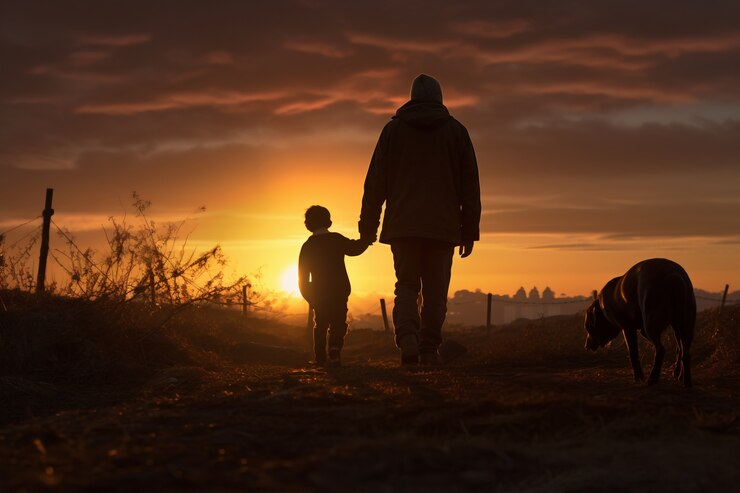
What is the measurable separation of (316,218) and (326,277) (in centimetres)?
82

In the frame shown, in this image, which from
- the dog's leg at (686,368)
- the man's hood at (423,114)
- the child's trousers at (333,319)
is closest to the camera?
the dog's leg at (686,368)

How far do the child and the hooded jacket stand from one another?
1.70m

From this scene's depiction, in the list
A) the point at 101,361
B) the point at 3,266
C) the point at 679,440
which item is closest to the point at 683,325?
the point at 679,440

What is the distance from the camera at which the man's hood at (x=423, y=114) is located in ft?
26.9

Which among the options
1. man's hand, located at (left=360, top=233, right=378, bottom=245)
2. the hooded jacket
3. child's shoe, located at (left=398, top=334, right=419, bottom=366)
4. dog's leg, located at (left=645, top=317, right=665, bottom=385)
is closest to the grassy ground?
dog's leg, located at (left=645, top=317, right=665, bottom=385)

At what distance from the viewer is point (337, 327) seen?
10.1 meters

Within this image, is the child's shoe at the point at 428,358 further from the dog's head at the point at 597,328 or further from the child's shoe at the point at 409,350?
the dog's head at the point at 597,328

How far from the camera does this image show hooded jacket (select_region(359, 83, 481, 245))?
8.09 m

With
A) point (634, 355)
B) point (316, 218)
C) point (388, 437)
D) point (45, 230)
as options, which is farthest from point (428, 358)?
point (45, 230)

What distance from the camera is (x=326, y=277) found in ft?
33.1

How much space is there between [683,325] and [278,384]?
11.2 feet

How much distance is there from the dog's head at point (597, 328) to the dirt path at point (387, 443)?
3.26 m

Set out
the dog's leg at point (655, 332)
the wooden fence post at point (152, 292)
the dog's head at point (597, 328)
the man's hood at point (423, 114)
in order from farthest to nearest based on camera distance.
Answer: the wooden fence post at point (152, 292) < the dog's head at point (597, 328) < the man's hood at point (423, 114) < the dog's leg at point (655, 332)

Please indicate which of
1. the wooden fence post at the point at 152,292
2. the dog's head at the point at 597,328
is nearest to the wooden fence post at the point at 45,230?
the wooden fence post at the point at 152,292
